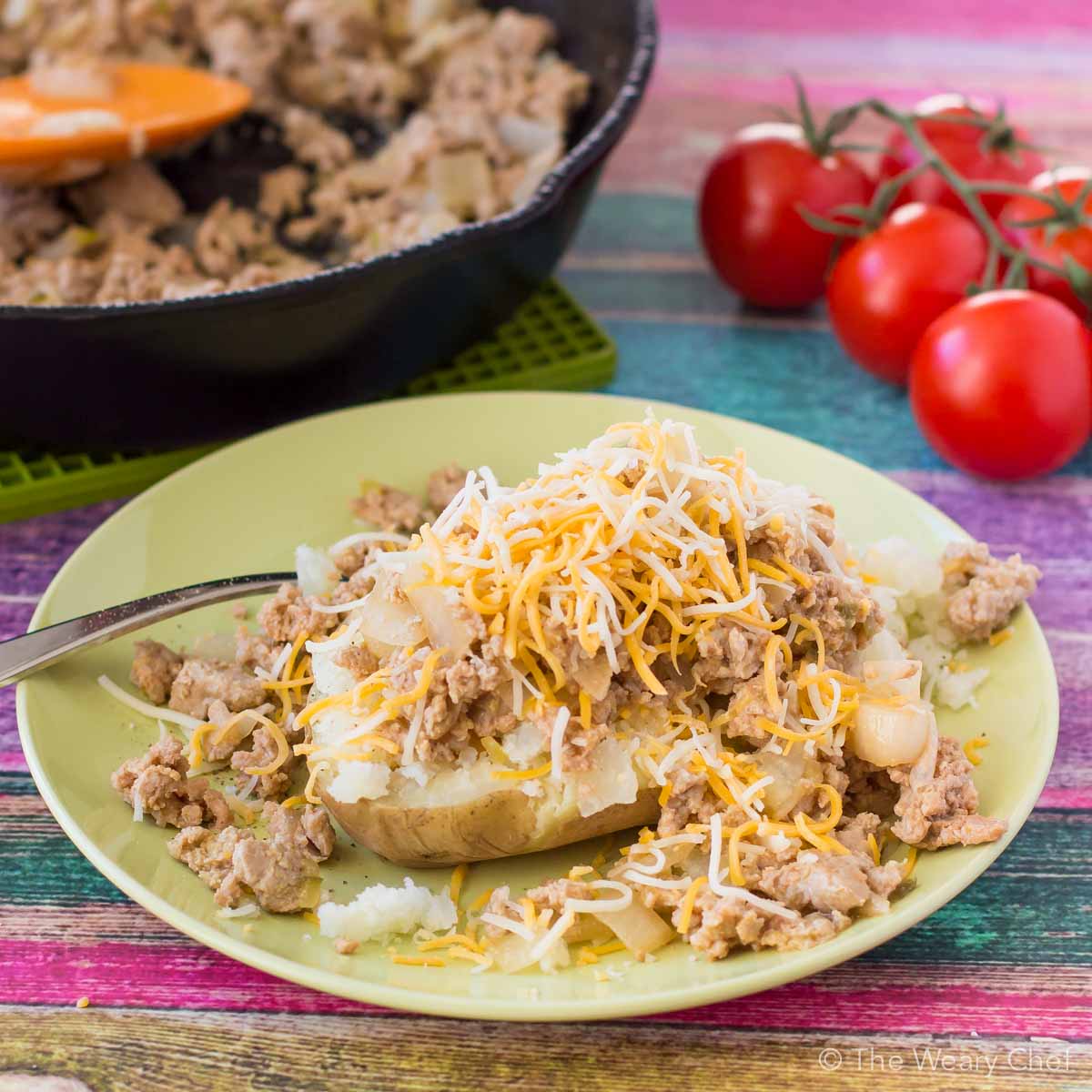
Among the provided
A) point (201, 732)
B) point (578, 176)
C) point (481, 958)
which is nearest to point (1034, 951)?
point (481, 958)

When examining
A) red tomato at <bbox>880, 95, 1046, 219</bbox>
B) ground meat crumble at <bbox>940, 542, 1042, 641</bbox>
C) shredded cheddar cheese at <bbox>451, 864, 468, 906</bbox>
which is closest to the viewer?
shredded cheddar cheese at <bbox>451, 864, 468, 906</bbox>

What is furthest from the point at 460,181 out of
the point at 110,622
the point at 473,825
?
the point at 473,825

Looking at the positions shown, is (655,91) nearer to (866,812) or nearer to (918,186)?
(918,186)

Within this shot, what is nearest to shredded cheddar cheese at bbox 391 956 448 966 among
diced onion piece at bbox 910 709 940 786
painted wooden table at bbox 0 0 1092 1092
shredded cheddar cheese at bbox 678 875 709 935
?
painted wooden table at bbox 0 0 1092 1092

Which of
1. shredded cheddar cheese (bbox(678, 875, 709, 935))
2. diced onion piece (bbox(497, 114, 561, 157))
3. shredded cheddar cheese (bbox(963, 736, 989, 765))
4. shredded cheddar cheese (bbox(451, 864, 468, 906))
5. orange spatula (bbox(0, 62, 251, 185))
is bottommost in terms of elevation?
shredded cheddar cheese (bbox(451, 864, 468, 906))

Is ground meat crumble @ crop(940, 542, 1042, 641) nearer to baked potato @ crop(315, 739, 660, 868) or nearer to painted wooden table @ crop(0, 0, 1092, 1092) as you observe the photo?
painted wooden table @ crop(0, 0, 1092, 1092)

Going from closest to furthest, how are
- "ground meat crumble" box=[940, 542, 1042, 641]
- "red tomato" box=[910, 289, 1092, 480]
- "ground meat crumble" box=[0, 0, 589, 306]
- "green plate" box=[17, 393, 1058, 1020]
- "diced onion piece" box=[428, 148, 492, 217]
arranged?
"green plate" box=[17, 393, 1058, 1020], "ground meat crumble" box=[940, 542, 1042, 641], "red tomato" box=[910, 289, 1092, 480], "ground meat crumble" box=[0, 0, 589, 306], "diced onion piece" box=[428, 148, 492, 217]
